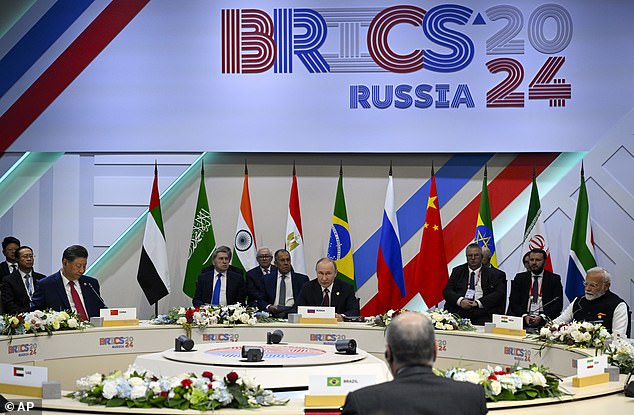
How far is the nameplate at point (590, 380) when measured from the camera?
4.09 m

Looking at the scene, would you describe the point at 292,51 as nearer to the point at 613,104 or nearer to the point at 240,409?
the point at 613,104

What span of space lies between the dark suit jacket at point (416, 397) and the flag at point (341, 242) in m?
6.90

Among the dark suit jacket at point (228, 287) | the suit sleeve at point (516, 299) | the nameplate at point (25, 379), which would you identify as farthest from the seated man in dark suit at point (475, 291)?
the nameplate at point (25, 379)

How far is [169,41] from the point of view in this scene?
9.53 m

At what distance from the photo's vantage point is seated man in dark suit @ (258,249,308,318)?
8.49 metres

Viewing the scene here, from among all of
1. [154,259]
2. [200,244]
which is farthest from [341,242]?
[154,259]

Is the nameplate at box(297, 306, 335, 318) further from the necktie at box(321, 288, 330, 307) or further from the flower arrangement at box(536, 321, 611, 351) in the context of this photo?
the flower arrangement at box(536, 321, 611, 351)

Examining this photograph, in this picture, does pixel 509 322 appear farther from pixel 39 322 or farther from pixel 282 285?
pixel 39 322

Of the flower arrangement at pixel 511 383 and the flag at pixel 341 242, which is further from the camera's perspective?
the flag at pixel 341 242

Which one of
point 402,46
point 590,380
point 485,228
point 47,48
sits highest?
point 47,48

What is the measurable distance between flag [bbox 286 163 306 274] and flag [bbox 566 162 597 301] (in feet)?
9.26

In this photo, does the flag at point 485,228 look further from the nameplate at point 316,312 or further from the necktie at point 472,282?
the nameplate at point 316,312

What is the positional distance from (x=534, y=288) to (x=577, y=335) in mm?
2821

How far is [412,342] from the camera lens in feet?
7.59
